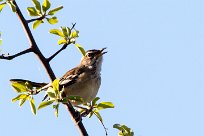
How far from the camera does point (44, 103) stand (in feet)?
13.1

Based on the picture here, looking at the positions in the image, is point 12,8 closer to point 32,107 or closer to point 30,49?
point 30,49

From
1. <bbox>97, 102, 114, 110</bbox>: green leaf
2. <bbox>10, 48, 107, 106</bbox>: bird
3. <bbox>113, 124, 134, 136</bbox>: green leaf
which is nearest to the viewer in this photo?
<bbox>113, 124, 134, 136</bbox>: green leaf

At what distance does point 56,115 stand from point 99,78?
3.57 metres

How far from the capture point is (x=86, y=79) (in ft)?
25.0

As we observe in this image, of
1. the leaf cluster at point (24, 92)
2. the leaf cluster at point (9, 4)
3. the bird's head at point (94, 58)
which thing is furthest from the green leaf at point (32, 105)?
the bird's head at point (94, 58)

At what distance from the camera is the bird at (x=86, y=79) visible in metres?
7.05

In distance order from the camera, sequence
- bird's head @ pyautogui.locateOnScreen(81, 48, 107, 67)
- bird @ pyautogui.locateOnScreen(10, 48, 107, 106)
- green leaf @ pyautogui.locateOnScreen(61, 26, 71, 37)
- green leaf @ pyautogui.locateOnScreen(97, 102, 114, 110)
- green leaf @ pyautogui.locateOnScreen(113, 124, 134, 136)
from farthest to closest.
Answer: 1. bird's head @ pyautogui.locateOnScreen(81, 48, 107, 67)
2. bird @ pyautogui.locateOnScreen(10, 48, 107, 106)
3. green leaf @ pyautogui.locateOnScreen(61, 26, 71, 37)
4. green leaf @ pyautogui.locateOnScreen(97, 102, 114, 110)
5. green leaf @ pyautogui.locateOnScreen(113, 124, 134, 136)

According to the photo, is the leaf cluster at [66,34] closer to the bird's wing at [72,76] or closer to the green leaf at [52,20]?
the green leaf at [52,20]

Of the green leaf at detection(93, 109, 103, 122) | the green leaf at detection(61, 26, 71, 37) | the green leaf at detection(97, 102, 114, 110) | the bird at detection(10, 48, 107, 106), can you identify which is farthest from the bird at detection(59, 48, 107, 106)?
the green leaf at detection(61, 26, 71, 37)

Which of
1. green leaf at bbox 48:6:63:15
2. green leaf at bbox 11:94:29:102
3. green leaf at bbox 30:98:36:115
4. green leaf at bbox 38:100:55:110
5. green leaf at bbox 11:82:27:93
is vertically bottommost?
green leaf at bbox 38:100:55:110

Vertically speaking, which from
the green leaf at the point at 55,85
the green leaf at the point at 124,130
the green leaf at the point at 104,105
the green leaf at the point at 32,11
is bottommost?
the green leaf at the point at 124,130

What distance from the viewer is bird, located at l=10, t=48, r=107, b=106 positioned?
23.1ft

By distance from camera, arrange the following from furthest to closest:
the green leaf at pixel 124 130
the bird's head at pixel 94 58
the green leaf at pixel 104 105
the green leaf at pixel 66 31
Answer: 1. the bird's head at pixel 94 58
2. the green leaf at pixel 66 31
3. the green leaf at pixel 104 105
4. the green leaf at pixel 124 130

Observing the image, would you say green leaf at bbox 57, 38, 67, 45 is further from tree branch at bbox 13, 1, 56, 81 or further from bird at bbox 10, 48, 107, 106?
bird at bbox 10, 48, 107, 106
